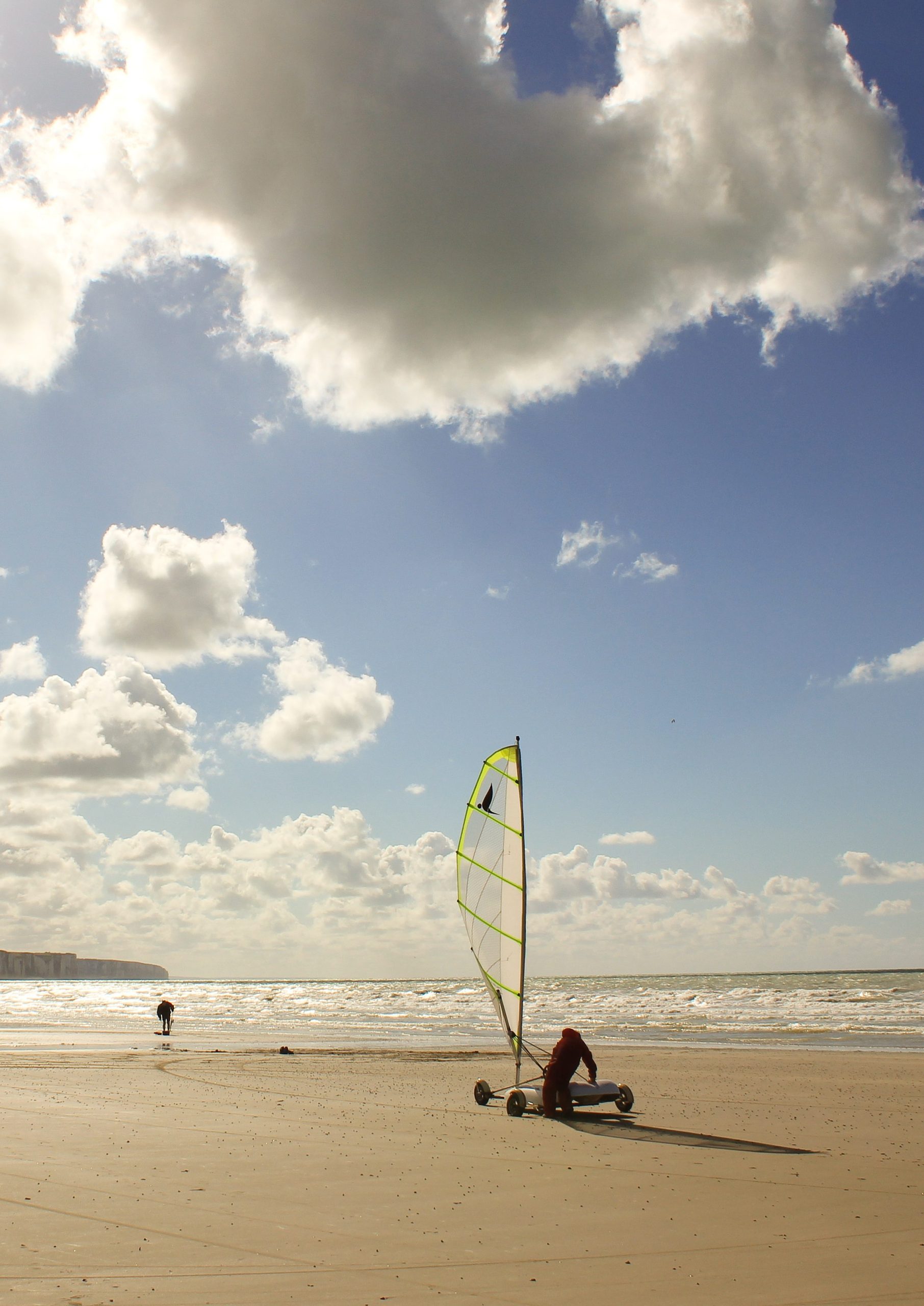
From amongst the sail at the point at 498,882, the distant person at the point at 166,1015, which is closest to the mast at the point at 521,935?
the sail at the point at 498,882

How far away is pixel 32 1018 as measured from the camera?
42375 millimetres

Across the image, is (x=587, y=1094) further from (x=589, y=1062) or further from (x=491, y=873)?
(x=491, y=873)

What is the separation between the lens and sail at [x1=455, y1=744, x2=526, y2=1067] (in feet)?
41.0

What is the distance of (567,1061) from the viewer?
36.2 ft

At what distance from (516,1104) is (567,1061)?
99 centimetres

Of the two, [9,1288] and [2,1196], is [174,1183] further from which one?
[9,1288]

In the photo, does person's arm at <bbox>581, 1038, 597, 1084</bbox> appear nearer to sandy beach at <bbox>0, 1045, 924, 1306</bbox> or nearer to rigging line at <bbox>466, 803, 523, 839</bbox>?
sandy beach at <bbox>0, 1045, 924, 1306</bbox>

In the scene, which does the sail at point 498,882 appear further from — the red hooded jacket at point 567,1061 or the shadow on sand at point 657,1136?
the shadow on sand at point 657,1136

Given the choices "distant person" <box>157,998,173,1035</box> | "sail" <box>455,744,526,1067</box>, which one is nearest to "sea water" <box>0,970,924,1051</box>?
"distant person" <box>157,998,173,1035</box>

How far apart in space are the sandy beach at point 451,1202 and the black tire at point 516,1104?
20cm

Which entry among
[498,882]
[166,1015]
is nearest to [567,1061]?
[498,882]

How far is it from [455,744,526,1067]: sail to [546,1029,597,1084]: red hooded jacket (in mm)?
1099

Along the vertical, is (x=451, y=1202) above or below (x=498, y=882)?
below

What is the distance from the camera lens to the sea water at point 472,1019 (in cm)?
2791
